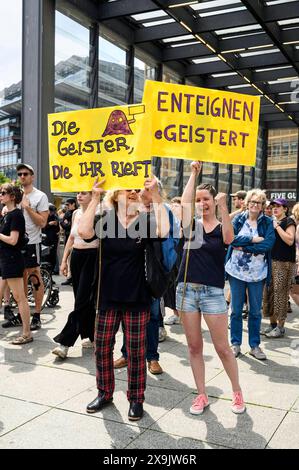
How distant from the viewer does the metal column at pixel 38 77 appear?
33.0 feet

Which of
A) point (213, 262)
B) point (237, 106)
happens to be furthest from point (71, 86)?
point (213, 262)

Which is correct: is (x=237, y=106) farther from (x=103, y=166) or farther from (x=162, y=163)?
(x=162, y=163)

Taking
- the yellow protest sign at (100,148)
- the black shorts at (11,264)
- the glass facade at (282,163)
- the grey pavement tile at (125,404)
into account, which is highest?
the glass facade at (282,163)

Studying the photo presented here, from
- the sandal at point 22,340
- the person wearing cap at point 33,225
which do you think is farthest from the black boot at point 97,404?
the person wearing cap at point 33,225

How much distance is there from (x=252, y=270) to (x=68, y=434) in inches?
107

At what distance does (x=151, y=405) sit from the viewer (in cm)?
389

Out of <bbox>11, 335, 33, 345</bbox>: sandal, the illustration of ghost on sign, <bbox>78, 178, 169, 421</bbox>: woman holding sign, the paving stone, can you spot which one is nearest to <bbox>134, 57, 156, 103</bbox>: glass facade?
<bbox>11, 335, 33, 345</bbox>: sandal

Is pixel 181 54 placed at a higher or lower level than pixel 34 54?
higher

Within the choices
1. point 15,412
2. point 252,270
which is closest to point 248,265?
point 252,270

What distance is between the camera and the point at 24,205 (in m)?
6.09

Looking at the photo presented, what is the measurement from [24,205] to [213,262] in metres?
3.15

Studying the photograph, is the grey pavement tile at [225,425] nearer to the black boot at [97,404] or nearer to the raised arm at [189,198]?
the black boot at [97,404]

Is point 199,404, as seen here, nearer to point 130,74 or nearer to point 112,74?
point 112,74

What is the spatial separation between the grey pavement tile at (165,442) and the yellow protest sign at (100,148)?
1778 millimetres
